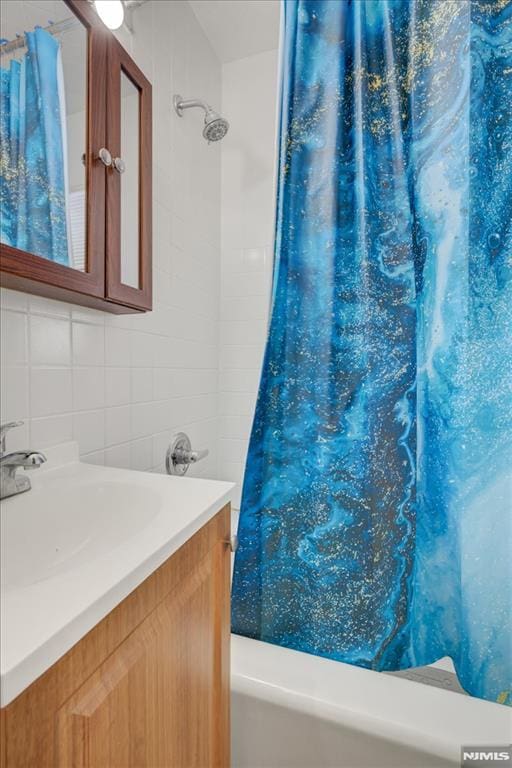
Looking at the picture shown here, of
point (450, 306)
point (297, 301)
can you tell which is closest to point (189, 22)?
point (297, 301)

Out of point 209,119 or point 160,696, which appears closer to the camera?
point 160,696

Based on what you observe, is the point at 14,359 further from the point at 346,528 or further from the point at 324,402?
the point at 346,528

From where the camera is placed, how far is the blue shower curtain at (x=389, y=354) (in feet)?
2.92

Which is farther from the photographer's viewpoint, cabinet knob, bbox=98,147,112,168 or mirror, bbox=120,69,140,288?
mirror, bbox=120,69,140,288

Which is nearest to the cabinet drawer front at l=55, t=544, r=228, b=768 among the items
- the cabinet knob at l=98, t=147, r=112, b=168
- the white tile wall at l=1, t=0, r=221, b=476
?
the white tile wall at l=1, t=0, r=221, b=476

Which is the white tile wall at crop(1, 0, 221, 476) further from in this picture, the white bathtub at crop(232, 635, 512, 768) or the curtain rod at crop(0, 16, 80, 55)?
the white bathtub at crop(232, 635, 512, 768)

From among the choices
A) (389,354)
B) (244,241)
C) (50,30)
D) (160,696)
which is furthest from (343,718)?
(244,241)

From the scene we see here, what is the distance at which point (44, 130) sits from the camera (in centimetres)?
72

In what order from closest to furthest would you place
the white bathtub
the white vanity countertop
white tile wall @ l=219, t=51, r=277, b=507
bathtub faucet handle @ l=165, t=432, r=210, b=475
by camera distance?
1. the white vanity countertop
2. the white bathtub
3. bathtub faucet handle @ l=165, t=432, r=210, b=475
4. white tile wall @ l=219, t=51, r=277, b=507

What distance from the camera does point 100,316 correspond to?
0.96 m

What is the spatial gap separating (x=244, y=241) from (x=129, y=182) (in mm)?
844

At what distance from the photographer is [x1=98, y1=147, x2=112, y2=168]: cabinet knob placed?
81cm

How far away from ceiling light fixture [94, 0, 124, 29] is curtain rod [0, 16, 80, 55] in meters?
0.07

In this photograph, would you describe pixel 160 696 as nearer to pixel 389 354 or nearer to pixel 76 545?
pixel 76 545
